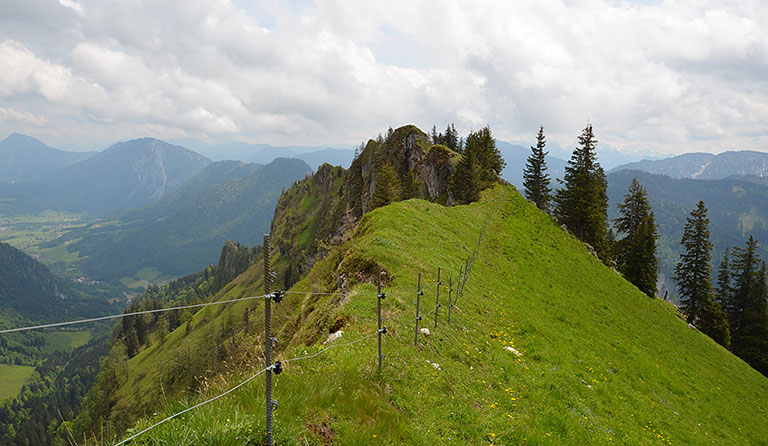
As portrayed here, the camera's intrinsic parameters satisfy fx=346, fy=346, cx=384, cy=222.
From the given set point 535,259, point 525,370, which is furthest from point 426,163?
point 525,370

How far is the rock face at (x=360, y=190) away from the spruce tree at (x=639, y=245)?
30.6 meters

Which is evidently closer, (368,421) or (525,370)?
(368,421)

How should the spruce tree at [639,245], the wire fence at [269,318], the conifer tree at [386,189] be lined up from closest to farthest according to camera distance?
the wire fence at [269,318] < the spruce tree at [639,245] < the conifer tree at [386,189]

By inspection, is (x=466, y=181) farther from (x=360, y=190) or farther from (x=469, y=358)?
(x=469, y=358)

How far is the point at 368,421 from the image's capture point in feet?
24.9

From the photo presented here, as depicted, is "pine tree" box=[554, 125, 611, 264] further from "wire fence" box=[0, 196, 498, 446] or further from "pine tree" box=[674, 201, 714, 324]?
"wire fence" box=[0, 196, 498, 446]

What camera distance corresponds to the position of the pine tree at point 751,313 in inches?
1982

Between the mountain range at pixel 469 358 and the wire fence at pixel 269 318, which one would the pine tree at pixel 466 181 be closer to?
the mountain range at pixel 469 358

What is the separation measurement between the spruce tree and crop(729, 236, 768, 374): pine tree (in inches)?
455

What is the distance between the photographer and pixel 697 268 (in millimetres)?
52406

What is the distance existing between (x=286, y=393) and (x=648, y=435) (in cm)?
1620

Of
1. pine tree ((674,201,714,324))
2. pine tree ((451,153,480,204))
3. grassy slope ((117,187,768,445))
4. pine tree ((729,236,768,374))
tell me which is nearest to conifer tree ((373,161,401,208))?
pine tree ((451,153,480,204))

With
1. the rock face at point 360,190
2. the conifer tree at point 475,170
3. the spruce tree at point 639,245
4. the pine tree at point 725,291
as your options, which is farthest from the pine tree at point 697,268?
→ the rock face at point 360,190

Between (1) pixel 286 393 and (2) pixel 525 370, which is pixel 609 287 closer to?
(2) pixel 525 370
